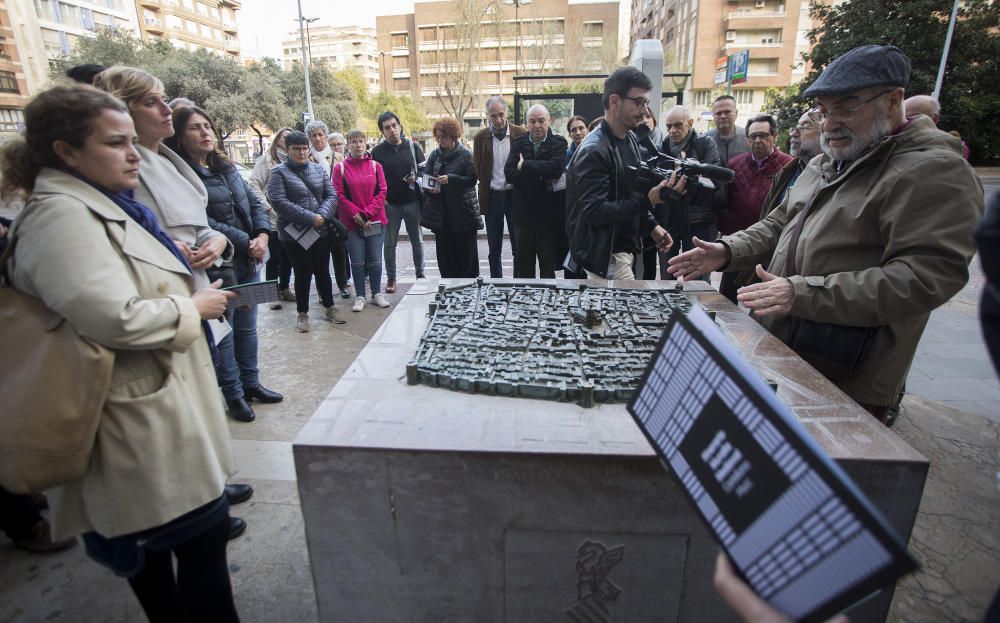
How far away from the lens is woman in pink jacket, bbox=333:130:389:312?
17.7ft

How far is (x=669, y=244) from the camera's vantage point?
3219mm

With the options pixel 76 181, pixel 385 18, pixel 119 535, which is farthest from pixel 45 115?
pixel 385 18

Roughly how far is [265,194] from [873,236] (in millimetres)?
5228

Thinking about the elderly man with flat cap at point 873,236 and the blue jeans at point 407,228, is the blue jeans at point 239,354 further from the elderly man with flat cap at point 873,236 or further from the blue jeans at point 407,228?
the elderly man with flat cap at point 873,236

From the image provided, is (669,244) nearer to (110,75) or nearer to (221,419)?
(221,419)

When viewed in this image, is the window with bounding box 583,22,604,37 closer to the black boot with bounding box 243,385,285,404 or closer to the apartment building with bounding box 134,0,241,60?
the apartment building with bounding box 134,0,241,60

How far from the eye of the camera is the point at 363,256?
5.70 metres

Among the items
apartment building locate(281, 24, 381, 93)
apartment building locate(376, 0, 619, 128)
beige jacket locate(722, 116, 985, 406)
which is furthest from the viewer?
apartment building locate(281, 24, 381, 93)

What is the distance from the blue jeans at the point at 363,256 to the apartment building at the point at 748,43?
110 ft

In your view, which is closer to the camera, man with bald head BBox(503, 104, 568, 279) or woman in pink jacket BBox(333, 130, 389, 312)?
man with bald head BBox(503, 104, 568, 279)

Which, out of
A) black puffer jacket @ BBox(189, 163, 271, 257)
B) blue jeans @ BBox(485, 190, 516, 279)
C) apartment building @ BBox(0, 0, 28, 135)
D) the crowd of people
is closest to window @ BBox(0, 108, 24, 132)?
apartment building @ BBox(0, 0, 28, 135)

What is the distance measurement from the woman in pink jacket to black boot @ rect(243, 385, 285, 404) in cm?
193

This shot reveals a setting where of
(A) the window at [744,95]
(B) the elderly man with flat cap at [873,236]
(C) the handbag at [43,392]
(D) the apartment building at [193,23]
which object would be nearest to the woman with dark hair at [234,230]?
(C) the handbag at [43,392]

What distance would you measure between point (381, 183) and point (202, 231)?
3.02m
